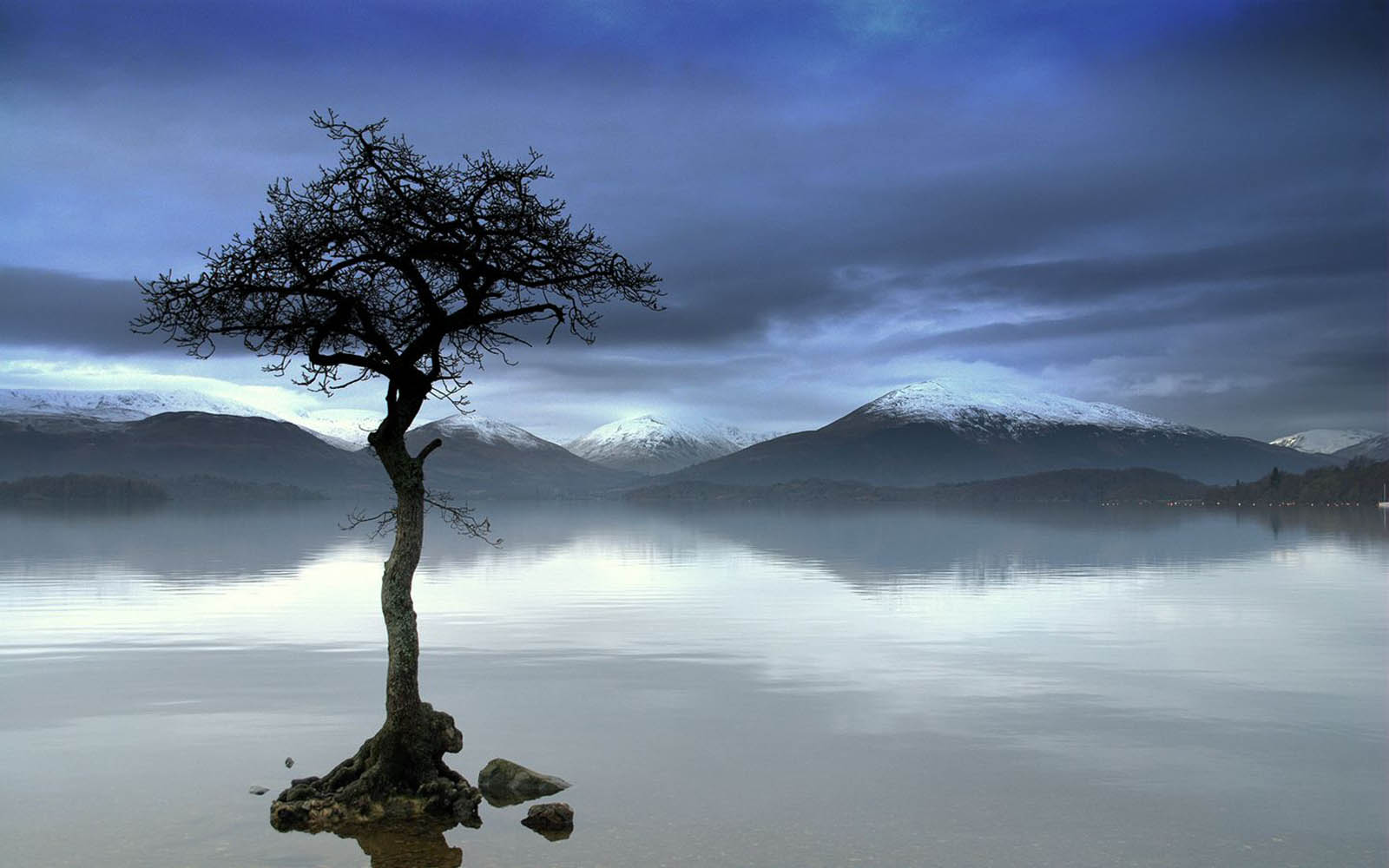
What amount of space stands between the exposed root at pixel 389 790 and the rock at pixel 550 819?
0.85 m

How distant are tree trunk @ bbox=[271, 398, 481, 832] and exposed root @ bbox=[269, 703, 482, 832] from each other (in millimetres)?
13

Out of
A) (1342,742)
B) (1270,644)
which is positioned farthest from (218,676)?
(1270,644)

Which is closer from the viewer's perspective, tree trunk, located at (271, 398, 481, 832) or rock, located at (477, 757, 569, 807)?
tree trunk, located at (271, 398, 481, 832)

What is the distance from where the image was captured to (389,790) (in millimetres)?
18141

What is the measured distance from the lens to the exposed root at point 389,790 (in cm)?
1769

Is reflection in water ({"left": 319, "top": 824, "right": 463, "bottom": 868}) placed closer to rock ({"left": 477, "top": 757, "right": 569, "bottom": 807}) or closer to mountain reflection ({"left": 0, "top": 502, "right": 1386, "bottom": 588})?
rock ({"left": 477, "top": 757, "right": 569, "bottom": 807})

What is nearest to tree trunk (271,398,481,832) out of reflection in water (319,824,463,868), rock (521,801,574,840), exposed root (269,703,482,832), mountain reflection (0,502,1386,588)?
exposed root (269,703,482,832)

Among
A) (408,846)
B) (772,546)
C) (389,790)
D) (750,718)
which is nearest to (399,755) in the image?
(389,790)

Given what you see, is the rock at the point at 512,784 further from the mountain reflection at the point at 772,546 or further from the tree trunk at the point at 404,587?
the mountain reflection at the point at 772,546

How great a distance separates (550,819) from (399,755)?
8.95 ft

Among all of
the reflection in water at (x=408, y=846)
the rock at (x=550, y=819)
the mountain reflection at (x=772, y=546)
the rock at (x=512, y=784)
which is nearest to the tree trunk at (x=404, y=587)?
the reflection in water at (x=408, y=846)

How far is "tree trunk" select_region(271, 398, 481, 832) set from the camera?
1778cm

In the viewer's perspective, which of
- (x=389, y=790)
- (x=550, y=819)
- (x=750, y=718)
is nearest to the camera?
(x=550, y=819)

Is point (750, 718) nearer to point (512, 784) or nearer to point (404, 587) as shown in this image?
point (512, 784)
